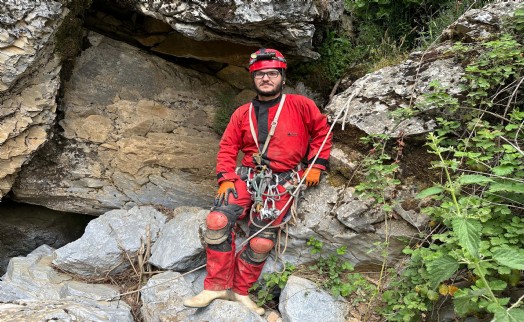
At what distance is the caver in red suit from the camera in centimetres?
367

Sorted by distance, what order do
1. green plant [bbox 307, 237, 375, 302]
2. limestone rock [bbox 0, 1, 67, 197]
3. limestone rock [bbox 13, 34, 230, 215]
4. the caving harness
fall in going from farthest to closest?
limestone rock [bbox 13, 34, 230, 215]
limestone rock [bbox 0, 1, 67, 197]
the caving harness
green plant [bbox 307, 237, 375, 302]

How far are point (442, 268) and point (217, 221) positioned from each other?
183 centimetres

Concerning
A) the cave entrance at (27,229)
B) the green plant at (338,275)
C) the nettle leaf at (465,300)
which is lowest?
the cave entrance at (27,229)

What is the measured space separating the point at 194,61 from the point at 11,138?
229cm

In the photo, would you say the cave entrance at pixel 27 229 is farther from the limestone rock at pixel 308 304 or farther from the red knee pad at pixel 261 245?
the limestone rock at pixel 308 304

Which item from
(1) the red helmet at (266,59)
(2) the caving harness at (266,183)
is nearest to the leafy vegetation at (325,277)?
(2) the caving harness at (266,183)

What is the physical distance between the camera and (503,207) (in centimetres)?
284

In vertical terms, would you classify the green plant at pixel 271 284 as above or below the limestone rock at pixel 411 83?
below

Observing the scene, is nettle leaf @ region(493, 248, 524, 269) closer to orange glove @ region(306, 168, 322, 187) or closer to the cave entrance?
orange glove @ region(306, 168, 322, 187)

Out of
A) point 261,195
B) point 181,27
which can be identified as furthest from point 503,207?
point 181,27

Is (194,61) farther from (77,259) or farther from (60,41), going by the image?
(77,259)

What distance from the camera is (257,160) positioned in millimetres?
3918

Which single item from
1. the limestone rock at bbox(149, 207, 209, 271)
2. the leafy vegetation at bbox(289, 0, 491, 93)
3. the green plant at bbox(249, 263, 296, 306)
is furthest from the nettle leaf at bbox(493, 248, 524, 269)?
the leafy vegetation at bbox(289, 0, 491, 93)

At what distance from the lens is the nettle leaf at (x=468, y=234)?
222cm
